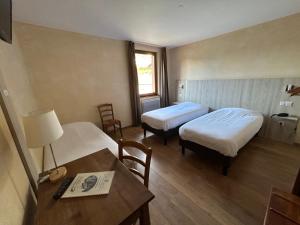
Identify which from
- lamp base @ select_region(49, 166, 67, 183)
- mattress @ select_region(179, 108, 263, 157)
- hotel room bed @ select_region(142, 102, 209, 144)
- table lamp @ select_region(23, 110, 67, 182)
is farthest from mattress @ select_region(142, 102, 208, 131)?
table lamp @ select_region(23, 110, 67, 182)

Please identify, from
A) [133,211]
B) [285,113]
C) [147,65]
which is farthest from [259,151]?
[147,65]

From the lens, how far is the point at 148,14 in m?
2.11

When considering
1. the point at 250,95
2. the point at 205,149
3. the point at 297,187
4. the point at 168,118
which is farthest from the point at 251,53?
the point at 297,187

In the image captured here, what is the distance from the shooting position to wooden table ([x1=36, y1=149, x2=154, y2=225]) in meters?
0.70

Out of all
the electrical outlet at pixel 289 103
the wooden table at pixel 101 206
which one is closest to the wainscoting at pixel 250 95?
the electrical outlet at pixel 289 103

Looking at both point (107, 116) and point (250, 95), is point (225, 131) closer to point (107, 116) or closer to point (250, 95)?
point (250, 95)

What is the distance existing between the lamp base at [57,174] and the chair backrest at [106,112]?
2.28m

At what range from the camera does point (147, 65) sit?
430cm

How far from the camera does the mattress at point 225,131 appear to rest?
1854 mm

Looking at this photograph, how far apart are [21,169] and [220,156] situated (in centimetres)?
217

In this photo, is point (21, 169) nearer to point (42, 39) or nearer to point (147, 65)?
point (42, 39)

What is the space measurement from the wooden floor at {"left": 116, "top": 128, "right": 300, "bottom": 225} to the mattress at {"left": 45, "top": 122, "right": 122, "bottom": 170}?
833 mm

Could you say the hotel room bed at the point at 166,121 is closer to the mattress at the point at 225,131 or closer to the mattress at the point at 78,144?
the mattress at the point at 225,131

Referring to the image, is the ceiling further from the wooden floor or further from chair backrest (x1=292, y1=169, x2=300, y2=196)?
the wooden floor
